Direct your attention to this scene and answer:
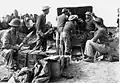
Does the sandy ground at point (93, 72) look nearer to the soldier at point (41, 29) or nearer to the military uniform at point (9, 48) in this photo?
the soldier at point (41, 29)

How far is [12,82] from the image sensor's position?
677 cm

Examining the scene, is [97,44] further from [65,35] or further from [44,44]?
[44,44]

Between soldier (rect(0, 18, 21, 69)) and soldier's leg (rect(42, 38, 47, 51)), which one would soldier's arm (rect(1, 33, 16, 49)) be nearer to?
soldier (rect(0, 18, 21, 69))

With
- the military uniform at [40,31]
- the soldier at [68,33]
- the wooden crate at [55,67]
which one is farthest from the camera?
the military uniform at [40,31]

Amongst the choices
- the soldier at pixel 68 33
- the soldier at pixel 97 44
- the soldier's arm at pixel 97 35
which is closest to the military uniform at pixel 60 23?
the soldier at pixel 68 33

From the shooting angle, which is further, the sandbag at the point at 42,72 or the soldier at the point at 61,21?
the soldier at the point at 61,21

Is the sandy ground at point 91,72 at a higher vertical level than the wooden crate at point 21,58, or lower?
lower

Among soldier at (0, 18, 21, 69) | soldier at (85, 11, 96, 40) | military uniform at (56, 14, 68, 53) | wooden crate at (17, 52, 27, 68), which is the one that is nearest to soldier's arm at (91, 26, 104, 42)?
soldier at (85, 11, 96, 40)

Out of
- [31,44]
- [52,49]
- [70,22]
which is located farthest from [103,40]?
[31,44]

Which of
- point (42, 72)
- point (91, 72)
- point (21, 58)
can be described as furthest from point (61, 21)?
point (42, 72)

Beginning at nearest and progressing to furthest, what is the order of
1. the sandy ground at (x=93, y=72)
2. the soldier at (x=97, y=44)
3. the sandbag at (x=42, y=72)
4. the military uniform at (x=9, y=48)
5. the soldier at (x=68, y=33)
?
the sandbag at (x=42, y=72) < the sandy ground at (x=93, y=72) < the military uniform at (x=9, y=48) < the soldier at (x=97, y=44) < the soldier at (x=68, y=33)

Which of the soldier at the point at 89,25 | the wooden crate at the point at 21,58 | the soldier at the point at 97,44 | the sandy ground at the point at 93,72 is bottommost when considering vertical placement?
Result: the sandy ground at the point at 93,72

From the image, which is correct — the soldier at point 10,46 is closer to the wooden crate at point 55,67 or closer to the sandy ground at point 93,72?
the wooden crate at point 55,67

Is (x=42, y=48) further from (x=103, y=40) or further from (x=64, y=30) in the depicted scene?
(x=103, y=40)
